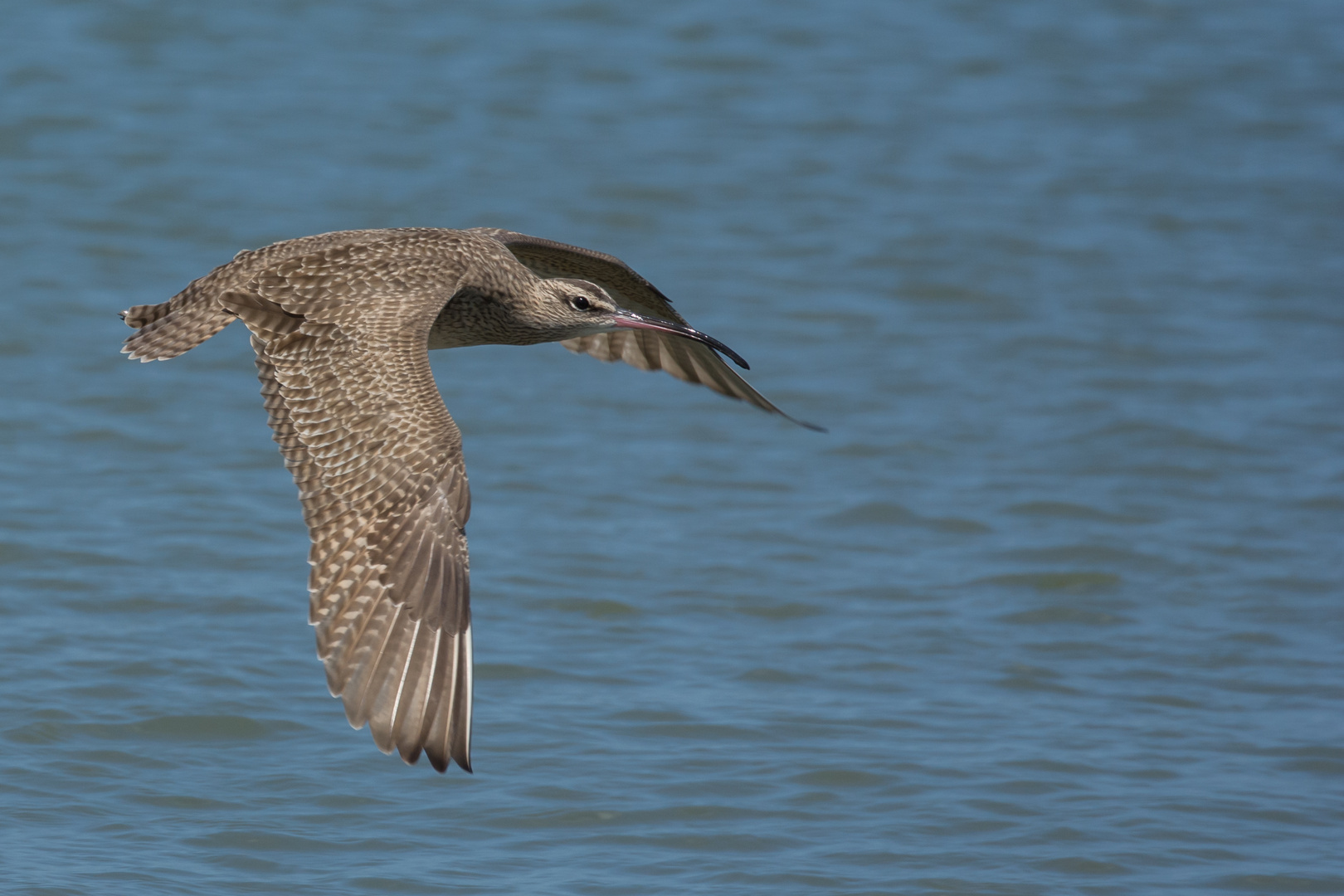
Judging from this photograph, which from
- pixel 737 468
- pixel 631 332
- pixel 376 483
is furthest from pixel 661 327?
pixel 737 468

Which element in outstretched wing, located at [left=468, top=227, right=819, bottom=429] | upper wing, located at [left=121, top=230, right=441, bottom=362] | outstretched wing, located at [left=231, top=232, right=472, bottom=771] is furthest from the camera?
outstretched wing, located at [left=468, top=227, right=819, bottom=429]

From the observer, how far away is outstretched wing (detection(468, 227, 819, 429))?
7.08 metres

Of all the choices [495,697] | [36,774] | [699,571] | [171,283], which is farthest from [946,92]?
[36,774]

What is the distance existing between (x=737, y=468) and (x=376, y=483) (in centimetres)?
402

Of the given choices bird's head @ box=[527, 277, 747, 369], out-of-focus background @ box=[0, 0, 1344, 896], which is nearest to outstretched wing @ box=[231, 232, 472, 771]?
bird's head @ box=[527, 277, 747, 369]

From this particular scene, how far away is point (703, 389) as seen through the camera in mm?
10258

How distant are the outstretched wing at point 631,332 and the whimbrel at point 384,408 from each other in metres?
0.33

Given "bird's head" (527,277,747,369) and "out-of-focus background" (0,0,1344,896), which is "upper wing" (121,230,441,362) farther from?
"out-of-focus background" (0,0,1344,896)

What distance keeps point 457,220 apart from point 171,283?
186 centimetres

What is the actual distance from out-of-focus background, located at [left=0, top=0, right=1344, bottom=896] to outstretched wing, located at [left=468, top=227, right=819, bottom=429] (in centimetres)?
91

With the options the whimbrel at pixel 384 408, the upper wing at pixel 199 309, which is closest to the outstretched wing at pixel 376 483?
the whimbrel at pixel 384 408

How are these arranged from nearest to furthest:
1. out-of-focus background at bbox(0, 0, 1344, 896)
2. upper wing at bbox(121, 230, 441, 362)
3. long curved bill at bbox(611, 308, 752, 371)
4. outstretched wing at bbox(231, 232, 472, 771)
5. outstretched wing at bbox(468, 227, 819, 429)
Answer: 1. outstretched wing at bbox(231, 232, 472, 771)
2. upper wing at bbox(121, 230, 441, 362)
3. out-of-focus background at bbox(0, 0, 1344, 896)
4. long curved bill at bbox(611, 308, 752, 371)
5. outstretched wing at bbox(468, 227, 819, 429)

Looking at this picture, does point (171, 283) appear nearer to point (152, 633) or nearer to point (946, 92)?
point (152, 633)

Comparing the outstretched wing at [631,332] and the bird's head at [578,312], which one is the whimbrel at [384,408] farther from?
the outstretched wing at [631,332]
